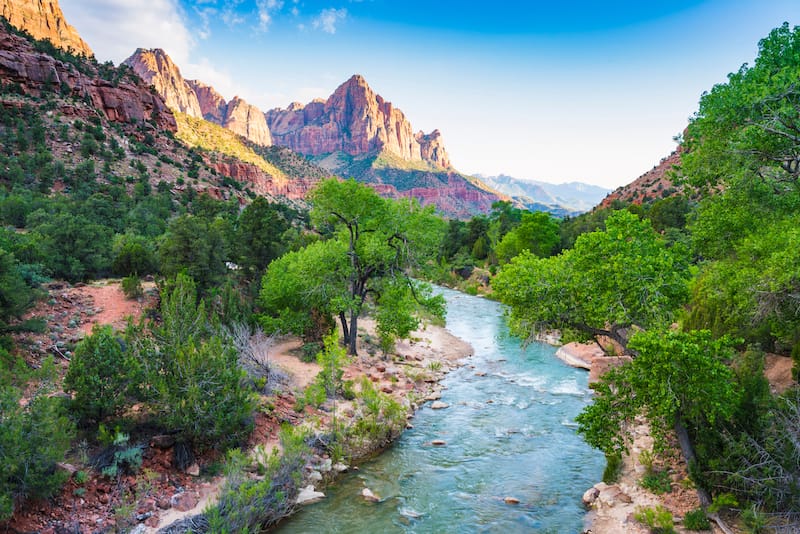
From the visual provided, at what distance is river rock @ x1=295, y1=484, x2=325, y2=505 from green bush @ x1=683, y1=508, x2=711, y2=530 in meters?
7.71

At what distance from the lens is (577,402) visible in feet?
55.8

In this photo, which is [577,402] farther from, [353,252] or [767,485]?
[353,252]

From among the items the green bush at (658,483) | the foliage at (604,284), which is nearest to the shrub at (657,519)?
the green bush at (658,483)

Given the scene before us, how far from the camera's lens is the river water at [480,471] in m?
9.47

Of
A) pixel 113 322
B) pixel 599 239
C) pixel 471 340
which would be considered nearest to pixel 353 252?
pixel 113 322

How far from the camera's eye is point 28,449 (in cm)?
687

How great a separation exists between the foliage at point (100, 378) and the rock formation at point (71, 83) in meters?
57.4

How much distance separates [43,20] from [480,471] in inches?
6120

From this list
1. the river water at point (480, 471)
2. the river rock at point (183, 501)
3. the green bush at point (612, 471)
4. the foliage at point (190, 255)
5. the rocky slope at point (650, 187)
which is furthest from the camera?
the rocky slope at point (650, 187)

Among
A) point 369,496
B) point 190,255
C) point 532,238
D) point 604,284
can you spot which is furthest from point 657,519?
point 532,238

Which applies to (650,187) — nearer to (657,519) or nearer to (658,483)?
(658,483)

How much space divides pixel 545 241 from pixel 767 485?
44657 mm

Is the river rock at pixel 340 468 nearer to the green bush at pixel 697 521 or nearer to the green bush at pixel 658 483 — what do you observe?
the green bush at pixel 658 483

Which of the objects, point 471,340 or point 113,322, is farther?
point 471,340
